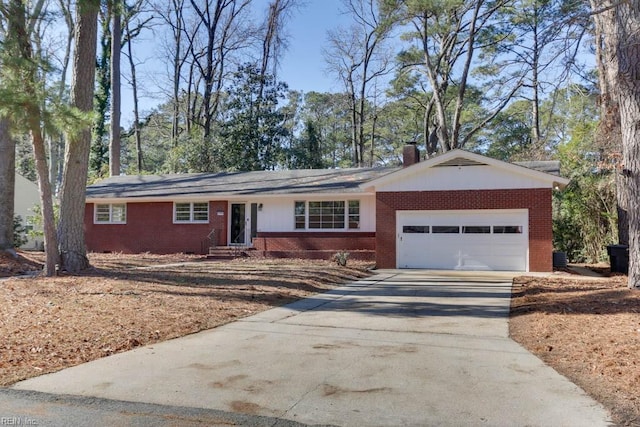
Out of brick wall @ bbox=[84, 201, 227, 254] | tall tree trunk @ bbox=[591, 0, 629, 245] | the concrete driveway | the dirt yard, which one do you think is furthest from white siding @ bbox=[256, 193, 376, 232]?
the concrete driveway

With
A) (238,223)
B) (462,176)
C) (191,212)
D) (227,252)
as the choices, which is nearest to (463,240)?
(462,176)

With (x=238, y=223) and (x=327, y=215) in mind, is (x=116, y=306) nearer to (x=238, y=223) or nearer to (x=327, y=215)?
(x=327, y=215)

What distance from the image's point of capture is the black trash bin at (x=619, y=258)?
16109 millimetres

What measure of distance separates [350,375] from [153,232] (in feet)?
64.7

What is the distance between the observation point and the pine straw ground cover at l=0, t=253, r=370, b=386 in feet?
20.3

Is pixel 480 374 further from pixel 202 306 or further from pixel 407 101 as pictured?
pixel 407 101

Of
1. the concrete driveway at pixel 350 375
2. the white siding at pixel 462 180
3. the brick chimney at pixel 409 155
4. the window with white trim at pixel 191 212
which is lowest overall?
the concrete driveway at pixel 350 375

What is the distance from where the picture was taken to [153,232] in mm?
23328

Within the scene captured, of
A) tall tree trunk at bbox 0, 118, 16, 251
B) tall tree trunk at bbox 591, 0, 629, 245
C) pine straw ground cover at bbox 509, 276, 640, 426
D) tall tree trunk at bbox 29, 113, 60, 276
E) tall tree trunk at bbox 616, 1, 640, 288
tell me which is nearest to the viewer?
pine straw ground cover at bbox 509, 276, 640, 426

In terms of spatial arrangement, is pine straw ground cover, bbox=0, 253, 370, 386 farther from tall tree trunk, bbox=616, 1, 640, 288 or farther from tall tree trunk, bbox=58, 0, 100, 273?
tall tree trunk, bbox=616, 1, 640, 288

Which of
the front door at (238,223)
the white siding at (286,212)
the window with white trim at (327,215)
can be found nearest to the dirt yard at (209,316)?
the white siding at (286,212)

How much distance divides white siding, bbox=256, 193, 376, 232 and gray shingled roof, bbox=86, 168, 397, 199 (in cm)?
44

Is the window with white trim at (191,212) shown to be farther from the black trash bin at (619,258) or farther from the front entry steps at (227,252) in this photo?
the black trash bin at (619,258)

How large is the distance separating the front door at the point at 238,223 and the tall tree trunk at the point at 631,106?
51.0 feet
